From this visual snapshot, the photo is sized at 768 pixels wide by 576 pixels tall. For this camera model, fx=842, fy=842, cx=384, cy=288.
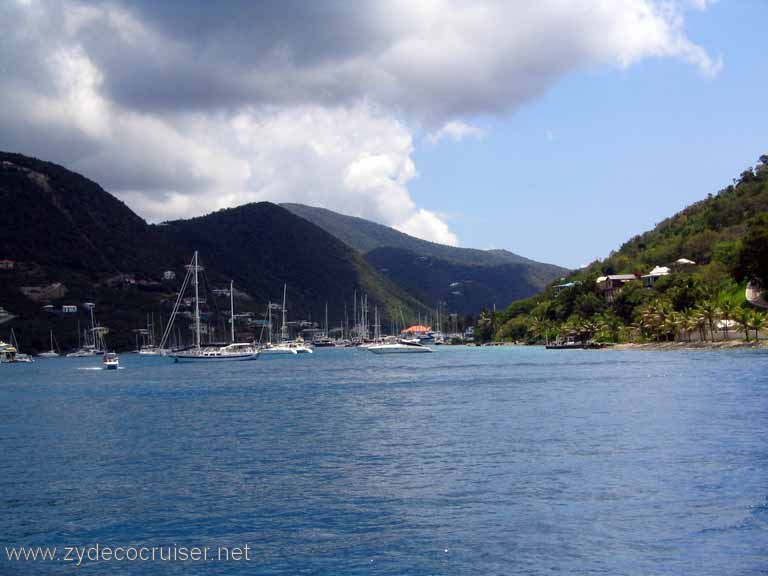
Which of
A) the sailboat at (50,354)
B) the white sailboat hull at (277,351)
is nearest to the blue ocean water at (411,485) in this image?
the white sailboat hull at (277,351)

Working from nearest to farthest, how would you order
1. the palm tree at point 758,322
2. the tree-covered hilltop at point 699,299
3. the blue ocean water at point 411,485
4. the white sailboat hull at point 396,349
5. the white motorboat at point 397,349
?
1. the blue ocean water at point 411,485
2. the palm tree at point 758,322
3. the tree-covered hilltop at point 699,299
4. the white sailboat hull at point 396,349
5. the white motorboat at point 397,349

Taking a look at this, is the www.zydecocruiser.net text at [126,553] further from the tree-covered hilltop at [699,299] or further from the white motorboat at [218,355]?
the white motorboat at [218,355]

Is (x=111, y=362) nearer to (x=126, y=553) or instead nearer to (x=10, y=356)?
(x=10, y=356)

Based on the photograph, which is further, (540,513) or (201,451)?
(201,451)

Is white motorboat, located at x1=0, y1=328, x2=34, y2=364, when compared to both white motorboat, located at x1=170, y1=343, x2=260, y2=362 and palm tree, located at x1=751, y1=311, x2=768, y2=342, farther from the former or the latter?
palm tree, located at x1=751, y1=311, x2=768, y2=342

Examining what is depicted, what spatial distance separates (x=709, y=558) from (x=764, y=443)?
14.8 m

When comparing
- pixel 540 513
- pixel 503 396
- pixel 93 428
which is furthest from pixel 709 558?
pixel 503 396

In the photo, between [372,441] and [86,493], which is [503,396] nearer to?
[372,441]

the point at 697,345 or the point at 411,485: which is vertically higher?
the point at 697,345

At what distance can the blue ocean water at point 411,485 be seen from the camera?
1845 centimetres

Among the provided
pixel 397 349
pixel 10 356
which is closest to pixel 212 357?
pixel 397 349

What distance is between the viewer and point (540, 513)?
2166cm

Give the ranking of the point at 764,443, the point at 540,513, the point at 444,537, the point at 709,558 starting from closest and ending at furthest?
the point at 709,558 < the point at 444,537 < the point at 540,513 < the point at 764,443

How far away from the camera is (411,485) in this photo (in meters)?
25.7
